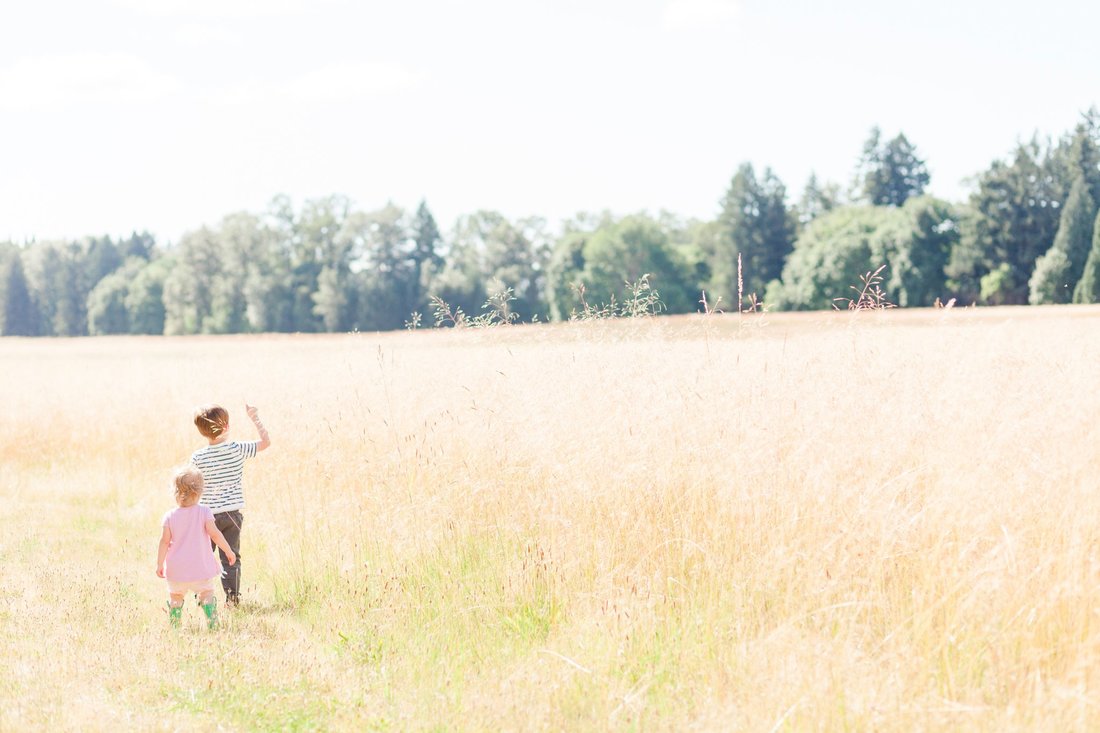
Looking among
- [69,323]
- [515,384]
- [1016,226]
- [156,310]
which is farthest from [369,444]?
[69,323]

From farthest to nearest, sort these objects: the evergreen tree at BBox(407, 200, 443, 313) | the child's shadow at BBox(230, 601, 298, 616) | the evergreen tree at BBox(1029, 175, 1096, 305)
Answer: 1. the evergreen tree at BBox(407, 200, 443, 313)
2. the evergreen tree at BBox(1029, 175, 1096, 305)
3. the child's shadow at BBox(230, 601, 298, 616)

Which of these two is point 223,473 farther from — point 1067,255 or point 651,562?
point 1067,255

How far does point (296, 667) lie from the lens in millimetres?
4863

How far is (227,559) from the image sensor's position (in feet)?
20.5

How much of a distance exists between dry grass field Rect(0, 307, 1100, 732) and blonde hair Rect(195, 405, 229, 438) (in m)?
1.05

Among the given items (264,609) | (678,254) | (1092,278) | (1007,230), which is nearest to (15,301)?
(678,254)

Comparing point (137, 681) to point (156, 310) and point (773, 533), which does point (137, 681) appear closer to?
point (773, 533)

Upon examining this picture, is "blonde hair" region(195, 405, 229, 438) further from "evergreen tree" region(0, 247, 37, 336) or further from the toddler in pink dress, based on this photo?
"evergreen tree" region(0, 247, 37, 336)

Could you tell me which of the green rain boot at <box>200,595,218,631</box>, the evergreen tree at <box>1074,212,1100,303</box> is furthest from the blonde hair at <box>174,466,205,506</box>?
the evergreen tree at <box>1074,212,1100,303</box>

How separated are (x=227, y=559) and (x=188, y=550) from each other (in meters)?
0.51

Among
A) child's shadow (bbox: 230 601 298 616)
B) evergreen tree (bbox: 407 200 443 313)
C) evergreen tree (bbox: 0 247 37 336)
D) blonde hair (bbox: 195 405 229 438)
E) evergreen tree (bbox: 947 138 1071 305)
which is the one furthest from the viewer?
evergreen tree (bbox: 0 247 37 336)

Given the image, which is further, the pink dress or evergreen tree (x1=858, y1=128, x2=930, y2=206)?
evergreen tree (x1=858, y1=128, x2=930, y2=206)

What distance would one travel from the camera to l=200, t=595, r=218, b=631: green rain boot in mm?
5691

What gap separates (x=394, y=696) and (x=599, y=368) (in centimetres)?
343
